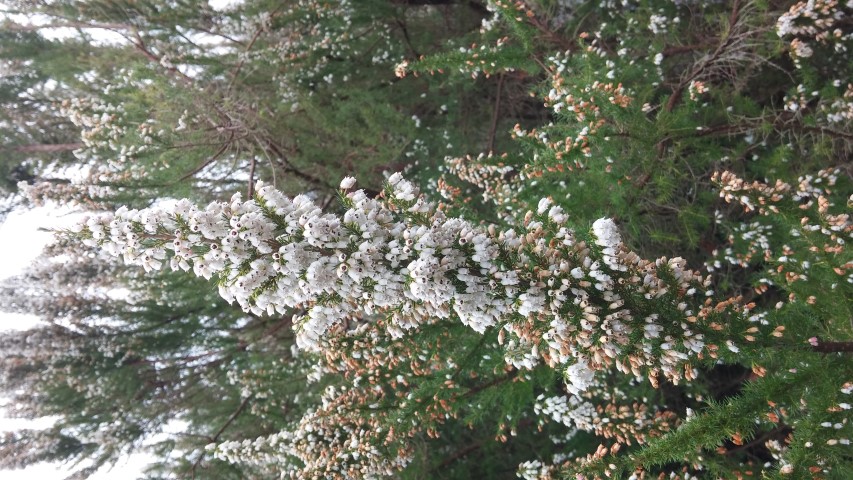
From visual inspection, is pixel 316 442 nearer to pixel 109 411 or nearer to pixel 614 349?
pixel 614 349

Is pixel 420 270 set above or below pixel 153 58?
below

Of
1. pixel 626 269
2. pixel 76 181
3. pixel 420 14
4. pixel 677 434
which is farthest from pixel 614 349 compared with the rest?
pixel 420 14

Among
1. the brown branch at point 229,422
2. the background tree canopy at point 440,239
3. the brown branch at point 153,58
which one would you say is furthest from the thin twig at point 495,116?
the brown branch at point 229,422

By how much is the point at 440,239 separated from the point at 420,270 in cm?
22

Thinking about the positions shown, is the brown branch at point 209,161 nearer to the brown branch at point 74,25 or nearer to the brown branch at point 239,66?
the brown branch at point 239,66

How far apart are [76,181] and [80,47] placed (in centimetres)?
275

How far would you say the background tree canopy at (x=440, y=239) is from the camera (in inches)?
108

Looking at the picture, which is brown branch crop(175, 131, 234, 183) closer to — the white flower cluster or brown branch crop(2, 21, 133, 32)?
brown branch crop(2, 21, 133, 32)

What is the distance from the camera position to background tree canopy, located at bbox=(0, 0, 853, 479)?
9.02 feet

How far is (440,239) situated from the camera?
8.68 ft

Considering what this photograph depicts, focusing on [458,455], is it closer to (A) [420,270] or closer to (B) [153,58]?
(A) [420,270]

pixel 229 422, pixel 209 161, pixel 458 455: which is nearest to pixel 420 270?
pixel 209 161

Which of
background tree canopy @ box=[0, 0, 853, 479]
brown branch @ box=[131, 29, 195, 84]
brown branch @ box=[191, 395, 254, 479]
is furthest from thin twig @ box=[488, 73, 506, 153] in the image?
brown branch @ box=[191, 395, 254, 479]

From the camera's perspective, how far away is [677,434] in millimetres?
3076
